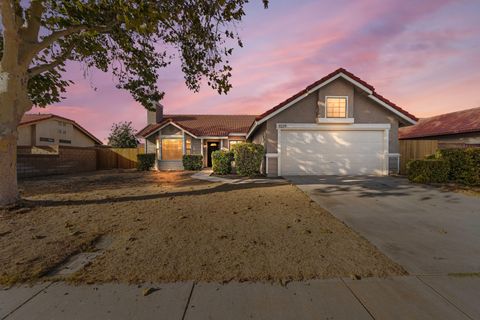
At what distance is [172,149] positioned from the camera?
18.8 m

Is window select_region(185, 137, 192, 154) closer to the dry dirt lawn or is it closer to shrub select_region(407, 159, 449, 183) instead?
the dry dirt lawn

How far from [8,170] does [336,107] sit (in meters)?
13.5

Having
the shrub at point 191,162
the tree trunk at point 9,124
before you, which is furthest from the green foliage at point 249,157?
the tree trunk at point 9,124

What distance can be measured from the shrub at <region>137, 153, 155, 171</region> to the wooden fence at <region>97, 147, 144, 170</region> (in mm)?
4041

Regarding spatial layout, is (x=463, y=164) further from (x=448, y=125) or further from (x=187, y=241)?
(x=448, y=125)

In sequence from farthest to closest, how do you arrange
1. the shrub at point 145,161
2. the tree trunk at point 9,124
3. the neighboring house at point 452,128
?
the shrub at point 145,161 → the neighboring house at point 452,128 → the tree trunk at point 9,124

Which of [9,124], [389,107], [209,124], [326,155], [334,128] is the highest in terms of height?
[209,124]

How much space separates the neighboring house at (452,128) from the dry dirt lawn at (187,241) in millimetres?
18473

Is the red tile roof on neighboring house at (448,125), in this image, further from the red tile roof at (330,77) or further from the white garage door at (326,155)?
the white garage door at (326,155)

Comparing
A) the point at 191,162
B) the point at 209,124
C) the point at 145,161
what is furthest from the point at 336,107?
the point at 145,161

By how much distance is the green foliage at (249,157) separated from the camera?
39.4ft

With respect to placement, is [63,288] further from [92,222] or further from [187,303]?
[92,222]

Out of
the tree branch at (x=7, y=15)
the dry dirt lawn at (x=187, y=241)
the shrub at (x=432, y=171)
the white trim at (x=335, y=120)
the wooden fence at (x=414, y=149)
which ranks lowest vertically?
the dry dirt lawn at (x=187, y=241)

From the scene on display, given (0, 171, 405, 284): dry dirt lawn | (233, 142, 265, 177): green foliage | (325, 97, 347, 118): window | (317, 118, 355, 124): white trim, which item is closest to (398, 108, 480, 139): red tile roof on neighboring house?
(317, 118, 355, 124): white trim
